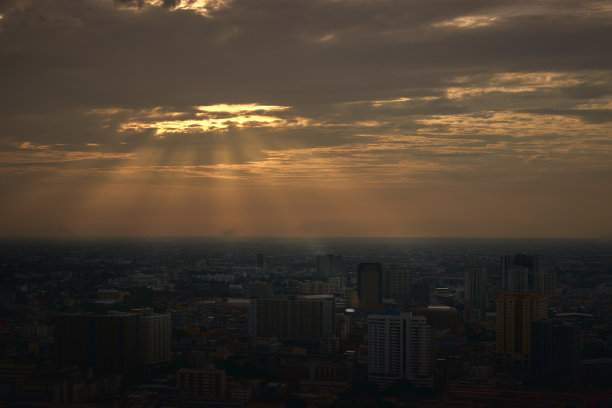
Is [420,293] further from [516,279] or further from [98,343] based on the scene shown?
[98,343]

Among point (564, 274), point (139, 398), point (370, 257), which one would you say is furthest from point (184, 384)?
point (370, 257)

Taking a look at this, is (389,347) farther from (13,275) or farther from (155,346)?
(13,275)

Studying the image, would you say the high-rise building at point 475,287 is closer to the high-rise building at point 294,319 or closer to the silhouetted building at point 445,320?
the silhouetted building at point 445,320

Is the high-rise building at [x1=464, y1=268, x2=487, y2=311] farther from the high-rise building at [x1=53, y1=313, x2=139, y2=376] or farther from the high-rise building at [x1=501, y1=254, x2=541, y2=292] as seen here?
the high-rise building at [x1=53, y1=313, x2=139, y2=376]

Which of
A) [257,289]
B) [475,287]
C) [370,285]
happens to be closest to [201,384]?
[257,289]

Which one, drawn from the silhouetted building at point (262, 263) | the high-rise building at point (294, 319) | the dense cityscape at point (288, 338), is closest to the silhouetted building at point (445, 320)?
the dense cityscape at point (288, 338)

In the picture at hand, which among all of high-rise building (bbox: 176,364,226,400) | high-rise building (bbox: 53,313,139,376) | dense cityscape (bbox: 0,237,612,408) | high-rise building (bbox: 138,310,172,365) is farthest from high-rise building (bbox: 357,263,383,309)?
high-rise building (bbox: 176,364,226,400)
